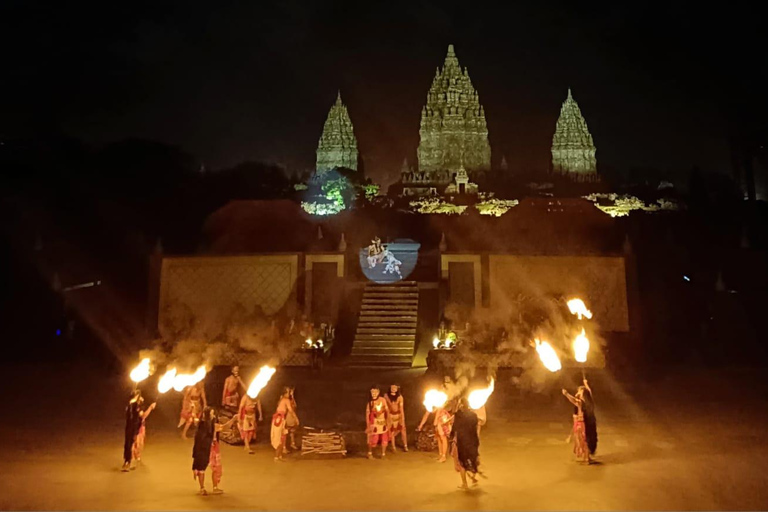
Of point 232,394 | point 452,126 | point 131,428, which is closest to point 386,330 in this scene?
point 232,394

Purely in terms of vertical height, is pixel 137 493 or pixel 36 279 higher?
pixel 36 279

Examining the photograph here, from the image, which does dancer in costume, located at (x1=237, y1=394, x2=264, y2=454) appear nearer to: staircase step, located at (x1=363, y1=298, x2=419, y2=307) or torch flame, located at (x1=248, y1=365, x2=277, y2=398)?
torch flame, located at (x1=248, y1=365, x2=277, y2=398)

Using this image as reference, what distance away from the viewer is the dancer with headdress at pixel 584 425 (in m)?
8.59

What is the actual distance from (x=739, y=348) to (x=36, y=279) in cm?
2537

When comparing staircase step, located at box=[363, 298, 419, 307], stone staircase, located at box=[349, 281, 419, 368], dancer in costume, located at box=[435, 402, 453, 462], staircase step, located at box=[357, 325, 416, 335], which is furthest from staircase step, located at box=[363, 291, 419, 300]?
dancer in costume, located at box=[435, 402, 453, 462]

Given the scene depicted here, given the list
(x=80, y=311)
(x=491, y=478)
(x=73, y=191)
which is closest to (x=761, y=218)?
(x=491, y=478)

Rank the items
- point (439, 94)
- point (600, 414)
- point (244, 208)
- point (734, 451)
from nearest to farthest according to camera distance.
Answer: point (734, 451), point (600, 414), point (244, 208), point (439, 94)

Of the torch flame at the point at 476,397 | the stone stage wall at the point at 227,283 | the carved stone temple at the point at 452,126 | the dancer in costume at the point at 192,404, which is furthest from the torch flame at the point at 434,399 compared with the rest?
the carved stone temple at the point at 452,126

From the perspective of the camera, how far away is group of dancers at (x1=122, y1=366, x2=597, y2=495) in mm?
7512

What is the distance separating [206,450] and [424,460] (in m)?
3.49

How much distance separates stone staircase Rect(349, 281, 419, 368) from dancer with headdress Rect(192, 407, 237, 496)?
867 cm

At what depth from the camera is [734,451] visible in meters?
9.41

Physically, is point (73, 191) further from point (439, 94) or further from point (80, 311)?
point (439, 94)

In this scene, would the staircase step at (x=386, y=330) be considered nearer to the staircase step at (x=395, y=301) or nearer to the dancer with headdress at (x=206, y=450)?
the staircase step at (x=395, y=301)
